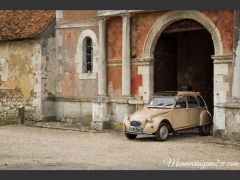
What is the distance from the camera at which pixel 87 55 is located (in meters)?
21.8

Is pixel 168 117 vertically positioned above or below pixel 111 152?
above

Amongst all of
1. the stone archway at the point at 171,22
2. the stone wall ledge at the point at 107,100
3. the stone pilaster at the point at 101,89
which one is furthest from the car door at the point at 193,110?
the stone pilaster at the point at 101,89

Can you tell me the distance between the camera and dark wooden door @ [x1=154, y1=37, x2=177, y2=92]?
2069 cm

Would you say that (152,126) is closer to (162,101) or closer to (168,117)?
(168,117)

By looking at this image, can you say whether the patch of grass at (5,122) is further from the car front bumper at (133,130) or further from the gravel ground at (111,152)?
the car front bumper at (133,130)

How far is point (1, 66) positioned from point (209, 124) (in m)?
11.5

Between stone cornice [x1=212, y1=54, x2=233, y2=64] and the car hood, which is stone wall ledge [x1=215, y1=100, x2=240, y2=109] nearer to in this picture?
stone cornice [x1=212, y1=54, x2=233, y2=64]

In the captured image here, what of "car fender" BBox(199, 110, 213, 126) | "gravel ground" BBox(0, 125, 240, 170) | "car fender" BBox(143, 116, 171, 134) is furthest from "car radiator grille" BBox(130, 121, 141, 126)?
"car fender" BBox(199, 110, 213, 126)

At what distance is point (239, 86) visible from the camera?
15836 millimetres

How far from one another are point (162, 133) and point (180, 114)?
1.08m

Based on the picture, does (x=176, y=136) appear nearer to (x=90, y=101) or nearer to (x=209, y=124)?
(x=209, y=124)

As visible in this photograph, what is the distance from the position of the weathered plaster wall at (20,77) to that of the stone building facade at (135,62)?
0.53m

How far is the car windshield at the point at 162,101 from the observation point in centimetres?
1683

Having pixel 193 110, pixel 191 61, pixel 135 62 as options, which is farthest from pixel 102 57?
pixel 191 61
